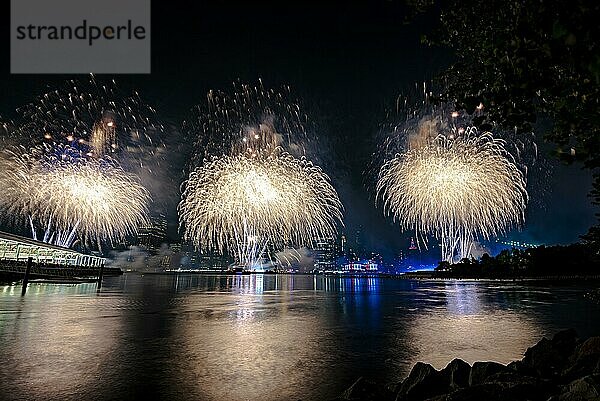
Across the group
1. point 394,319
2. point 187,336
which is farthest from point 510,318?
point 187,336

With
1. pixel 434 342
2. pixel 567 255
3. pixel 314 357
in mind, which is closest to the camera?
pixel 314 357

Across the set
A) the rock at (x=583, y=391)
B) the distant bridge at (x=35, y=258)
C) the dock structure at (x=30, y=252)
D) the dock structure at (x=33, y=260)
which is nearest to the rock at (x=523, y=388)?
the rock at (x=583, y=391)

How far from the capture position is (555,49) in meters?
5.54

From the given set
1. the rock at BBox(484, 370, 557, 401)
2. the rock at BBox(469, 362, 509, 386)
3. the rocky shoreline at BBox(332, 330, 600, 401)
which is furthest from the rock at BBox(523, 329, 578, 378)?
the rock at BBox(484, 370, 557, 401)

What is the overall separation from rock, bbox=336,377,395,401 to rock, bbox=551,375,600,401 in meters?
2.99

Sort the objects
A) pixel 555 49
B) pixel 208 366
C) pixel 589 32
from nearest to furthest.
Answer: pixel 589 32, pixel 555 49, pixel 208 366

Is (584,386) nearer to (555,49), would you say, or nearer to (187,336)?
(555,49)

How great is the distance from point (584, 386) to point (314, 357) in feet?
30.3

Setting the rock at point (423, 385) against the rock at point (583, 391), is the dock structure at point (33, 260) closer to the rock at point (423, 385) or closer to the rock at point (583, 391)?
the rock at point (423, 385)

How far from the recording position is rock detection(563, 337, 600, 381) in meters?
8.78

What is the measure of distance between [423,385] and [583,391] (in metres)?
2.99

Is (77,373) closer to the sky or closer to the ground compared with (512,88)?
closer to the ground

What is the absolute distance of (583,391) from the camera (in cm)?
638

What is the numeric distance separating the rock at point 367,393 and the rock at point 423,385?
10.3 inches
